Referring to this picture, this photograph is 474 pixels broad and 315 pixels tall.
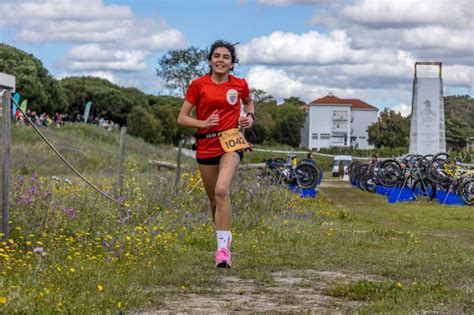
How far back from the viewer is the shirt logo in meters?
8.29

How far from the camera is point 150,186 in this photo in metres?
15.1

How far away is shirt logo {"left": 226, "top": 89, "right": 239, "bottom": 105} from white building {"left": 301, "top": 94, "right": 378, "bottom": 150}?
144 m

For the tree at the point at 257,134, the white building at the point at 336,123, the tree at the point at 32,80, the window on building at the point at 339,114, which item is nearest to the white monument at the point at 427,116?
the tree at the point at 32,80

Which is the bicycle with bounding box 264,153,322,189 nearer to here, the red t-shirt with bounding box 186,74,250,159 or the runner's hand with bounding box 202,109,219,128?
the red t-shirt with bounding box 186,74,250,159

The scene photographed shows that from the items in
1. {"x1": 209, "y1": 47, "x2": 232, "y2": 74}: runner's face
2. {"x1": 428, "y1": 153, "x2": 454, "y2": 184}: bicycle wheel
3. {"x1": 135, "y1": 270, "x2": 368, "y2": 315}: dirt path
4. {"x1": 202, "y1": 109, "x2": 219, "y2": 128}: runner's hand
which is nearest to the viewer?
{"x1": 135, "y1": 270, "x2": 368, "y2": 315}: dirt path

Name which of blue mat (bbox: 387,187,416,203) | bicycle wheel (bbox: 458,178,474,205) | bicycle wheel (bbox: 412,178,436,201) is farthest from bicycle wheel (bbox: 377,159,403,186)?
bicycle wheel (bbox: 458,178,474,205)

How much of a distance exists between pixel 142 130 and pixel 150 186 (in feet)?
213

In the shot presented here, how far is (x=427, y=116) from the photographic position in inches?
1606

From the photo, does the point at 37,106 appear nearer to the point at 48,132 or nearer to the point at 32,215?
the point at 48,132

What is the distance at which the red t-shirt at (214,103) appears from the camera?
27.1 feet

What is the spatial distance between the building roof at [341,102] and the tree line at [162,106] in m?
23.5

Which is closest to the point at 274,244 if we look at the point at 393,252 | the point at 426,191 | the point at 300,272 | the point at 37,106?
the point at 393,252

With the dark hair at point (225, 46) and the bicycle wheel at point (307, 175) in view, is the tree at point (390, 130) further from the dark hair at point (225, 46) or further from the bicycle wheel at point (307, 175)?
the dark hair at point (225, 46)

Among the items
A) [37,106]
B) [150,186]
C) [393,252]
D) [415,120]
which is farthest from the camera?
[37,106]
